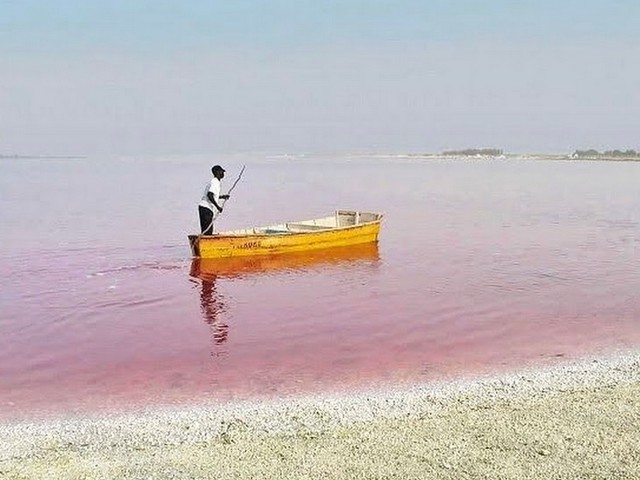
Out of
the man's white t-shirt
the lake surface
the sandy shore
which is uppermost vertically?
the man's white t-shirt

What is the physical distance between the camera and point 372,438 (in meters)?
7.46

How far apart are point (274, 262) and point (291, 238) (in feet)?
2.80

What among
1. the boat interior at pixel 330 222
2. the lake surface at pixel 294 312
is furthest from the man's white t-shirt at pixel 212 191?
the boat interior at pixel 330 222

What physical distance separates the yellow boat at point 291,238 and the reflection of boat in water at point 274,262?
16 cm

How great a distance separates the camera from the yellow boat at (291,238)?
1981cm

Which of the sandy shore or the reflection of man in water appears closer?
the sandy shore

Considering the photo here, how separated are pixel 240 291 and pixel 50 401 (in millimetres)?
8084

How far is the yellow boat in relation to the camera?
780 inches

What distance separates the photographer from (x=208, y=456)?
7.12 meters

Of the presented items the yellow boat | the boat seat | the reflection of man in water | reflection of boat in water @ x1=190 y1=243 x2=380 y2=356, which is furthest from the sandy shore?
the boat seat

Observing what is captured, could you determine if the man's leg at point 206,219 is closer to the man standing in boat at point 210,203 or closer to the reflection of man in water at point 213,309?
the man standing in boat at point 210,203

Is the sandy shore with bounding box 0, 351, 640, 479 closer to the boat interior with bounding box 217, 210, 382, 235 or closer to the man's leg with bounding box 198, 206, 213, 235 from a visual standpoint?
the man's leg with bounding box 198, 206, 213, 235

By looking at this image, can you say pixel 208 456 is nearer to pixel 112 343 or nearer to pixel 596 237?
pixel 112 343

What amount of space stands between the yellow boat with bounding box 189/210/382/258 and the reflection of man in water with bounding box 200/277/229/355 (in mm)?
1324
